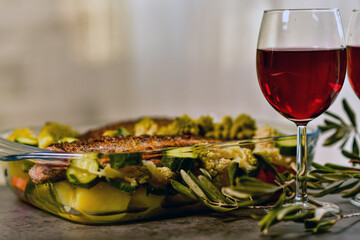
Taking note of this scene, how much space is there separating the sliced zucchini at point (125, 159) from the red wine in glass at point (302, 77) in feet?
0.82

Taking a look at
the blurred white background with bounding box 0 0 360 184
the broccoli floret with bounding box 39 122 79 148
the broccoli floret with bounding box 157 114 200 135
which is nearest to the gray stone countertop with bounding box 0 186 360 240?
the broccoli floret with bounding box 39 122 79 148

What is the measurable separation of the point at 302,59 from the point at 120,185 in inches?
13.9

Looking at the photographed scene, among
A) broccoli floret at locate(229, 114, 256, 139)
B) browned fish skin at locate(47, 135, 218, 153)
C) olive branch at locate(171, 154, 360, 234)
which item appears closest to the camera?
olive branch at locate(171, 154, 360, 234)

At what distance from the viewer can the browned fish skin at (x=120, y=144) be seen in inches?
34.1

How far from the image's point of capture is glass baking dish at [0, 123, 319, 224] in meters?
0.78

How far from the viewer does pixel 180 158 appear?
0.81 metres

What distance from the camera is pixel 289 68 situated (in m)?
0.80

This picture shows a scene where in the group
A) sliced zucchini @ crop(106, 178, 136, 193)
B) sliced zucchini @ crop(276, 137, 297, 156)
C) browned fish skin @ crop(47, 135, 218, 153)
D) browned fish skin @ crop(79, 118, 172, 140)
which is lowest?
sliced zucchini @ crop(106, 178, 136, 193)

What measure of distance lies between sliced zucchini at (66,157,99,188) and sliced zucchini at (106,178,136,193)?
0.07 ft

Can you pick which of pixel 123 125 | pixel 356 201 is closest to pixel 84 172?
pixel 356 201

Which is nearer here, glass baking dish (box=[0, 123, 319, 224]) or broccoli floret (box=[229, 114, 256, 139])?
glass baking dish (box=[0, 123, 319, 224])

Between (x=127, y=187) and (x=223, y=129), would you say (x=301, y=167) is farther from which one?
(x=223, y=129)

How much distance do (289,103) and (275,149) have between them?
133mm

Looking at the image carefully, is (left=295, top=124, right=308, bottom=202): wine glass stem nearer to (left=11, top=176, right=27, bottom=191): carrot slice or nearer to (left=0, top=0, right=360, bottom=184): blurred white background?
(left=11, top=176, right=27, bottom=191): carrot slice
